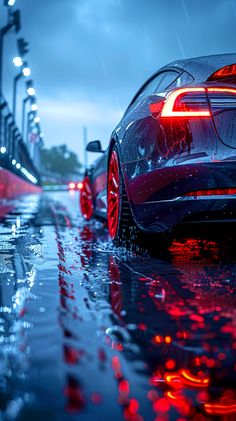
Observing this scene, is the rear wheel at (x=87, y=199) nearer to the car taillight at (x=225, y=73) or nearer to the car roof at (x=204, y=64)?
the car roof at (x=204, y=64)

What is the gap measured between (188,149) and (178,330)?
180 cm

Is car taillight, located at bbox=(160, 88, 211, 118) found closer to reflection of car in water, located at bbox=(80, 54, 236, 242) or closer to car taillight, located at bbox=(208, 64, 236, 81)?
reflection of car in water, located at bbox=(80, 54, 236, 242)

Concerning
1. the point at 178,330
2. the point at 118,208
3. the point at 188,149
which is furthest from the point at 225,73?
the point at 178,330

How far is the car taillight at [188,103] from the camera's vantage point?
12.6ft

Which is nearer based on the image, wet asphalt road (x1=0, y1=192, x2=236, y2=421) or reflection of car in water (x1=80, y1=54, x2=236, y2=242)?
wet asphalt road (x1=0, y1=192, x2=236, y2=421)

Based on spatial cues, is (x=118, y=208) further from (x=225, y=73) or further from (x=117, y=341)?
(x=117, y=341)

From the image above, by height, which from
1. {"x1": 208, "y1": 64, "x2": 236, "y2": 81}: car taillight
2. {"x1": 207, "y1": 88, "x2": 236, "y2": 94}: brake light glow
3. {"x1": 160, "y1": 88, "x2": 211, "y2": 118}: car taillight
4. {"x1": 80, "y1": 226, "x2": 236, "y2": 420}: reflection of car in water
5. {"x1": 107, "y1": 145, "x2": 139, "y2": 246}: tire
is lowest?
{"x1": 80, "y1": 226, "x2": 236, "y2": 420}: reflection of car in water

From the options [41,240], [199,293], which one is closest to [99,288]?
[199,293]

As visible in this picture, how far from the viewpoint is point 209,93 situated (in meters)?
3.87

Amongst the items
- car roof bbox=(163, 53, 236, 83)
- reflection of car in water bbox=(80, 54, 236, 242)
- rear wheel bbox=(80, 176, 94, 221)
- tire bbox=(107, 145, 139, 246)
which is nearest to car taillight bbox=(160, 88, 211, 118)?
reflection of car in water bbox=(80, 54, 236, 242)

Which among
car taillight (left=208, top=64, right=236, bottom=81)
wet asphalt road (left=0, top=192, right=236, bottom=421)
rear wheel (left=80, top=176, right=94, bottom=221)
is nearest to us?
wet asphalt road (left=0, top=192, right=236, bottom=421)

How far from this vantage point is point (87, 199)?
9.53 meters

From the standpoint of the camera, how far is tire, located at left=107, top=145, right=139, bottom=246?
16.0ft

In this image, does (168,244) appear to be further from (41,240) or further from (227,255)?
(41,240)
